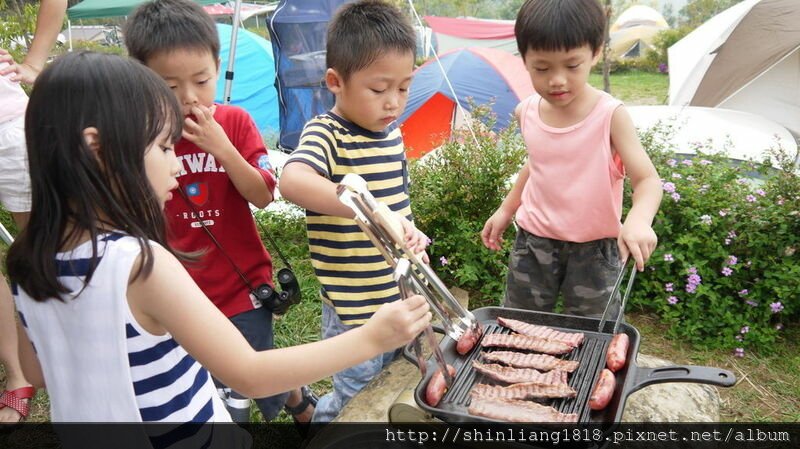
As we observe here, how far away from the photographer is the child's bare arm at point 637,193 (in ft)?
5.36

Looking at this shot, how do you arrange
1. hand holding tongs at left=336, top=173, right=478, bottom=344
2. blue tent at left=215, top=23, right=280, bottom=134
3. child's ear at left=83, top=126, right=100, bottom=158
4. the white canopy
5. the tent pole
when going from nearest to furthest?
1. child's ear at left=83, top=126, right=100, bottom=158
2. hand holding tongs at left=336, top=173, right=478, bottom=344
3. the tent pole
4. the white canopy
5. blue tent at left=215, top=23, right=280, bottom=134

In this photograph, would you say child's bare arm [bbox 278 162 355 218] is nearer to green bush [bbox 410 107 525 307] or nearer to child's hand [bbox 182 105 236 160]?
child's hand [bbox 182 105 236 160]

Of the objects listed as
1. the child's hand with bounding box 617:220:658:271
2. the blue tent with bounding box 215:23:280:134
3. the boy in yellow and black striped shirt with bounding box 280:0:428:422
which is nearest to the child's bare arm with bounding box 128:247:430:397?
the boy in yellow and black striped shirt with bounding box 280:0:428:422

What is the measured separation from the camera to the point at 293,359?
1.09 m

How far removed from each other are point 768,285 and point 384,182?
223cm

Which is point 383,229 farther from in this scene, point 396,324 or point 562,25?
point 562,25

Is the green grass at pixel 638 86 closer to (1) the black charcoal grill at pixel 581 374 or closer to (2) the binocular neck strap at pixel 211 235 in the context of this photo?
(1) the black charcoal grill at pixel 581 374

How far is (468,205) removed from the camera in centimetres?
347

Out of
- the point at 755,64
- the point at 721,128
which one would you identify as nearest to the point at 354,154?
the point at 721,128

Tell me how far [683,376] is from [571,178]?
30.5 inches

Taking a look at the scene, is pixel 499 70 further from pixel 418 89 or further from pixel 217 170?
pixel 217 170

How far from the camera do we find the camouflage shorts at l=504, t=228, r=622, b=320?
81.7 inches

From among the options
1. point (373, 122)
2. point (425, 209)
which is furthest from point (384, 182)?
point (425, 209)

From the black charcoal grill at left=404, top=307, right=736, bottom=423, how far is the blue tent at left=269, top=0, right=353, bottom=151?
201 inches
